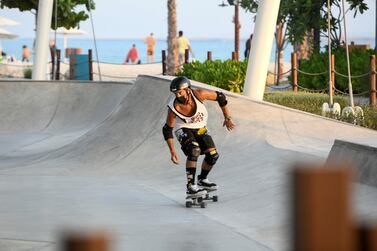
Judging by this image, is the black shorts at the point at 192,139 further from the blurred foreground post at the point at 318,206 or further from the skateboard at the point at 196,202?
the blurred foreground post at the point at 318,206

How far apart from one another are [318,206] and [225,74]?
23.2 m

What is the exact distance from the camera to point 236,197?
12.0 metres

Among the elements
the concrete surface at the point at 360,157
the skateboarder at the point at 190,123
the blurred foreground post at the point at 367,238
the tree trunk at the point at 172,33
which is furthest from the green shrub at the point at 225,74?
the blurred foreground post at the point at 367,238

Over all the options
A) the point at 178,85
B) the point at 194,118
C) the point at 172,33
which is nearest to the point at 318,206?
the point at 178,85

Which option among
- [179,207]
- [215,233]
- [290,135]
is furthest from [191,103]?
[290,135]

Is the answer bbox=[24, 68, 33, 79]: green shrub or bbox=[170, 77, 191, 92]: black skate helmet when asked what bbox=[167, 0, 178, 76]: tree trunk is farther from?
bbox=[170, 77, 191, 92]: black skate helmet

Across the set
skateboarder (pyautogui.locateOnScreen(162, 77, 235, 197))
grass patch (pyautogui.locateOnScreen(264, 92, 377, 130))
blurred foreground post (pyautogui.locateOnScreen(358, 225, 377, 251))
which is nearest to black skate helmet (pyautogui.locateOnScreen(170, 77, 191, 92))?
skateboarder (pyautogui.locateOnScreen(162, 77, 235, 197))

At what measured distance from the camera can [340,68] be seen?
2755 centimetres

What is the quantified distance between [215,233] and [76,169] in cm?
713

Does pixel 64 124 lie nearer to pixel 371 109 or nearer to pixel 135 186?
pixel 371 109

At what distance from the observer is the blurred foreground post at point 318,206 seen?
1146 millimetres

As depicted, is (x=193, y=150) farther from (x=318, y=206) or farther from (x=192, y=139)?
(x=318, y=206)

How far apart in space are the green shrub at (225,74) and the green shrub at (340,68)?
291 centimetres

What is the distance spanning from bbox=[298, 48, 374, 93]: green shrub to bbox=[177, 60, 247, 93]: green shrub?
2910mm
